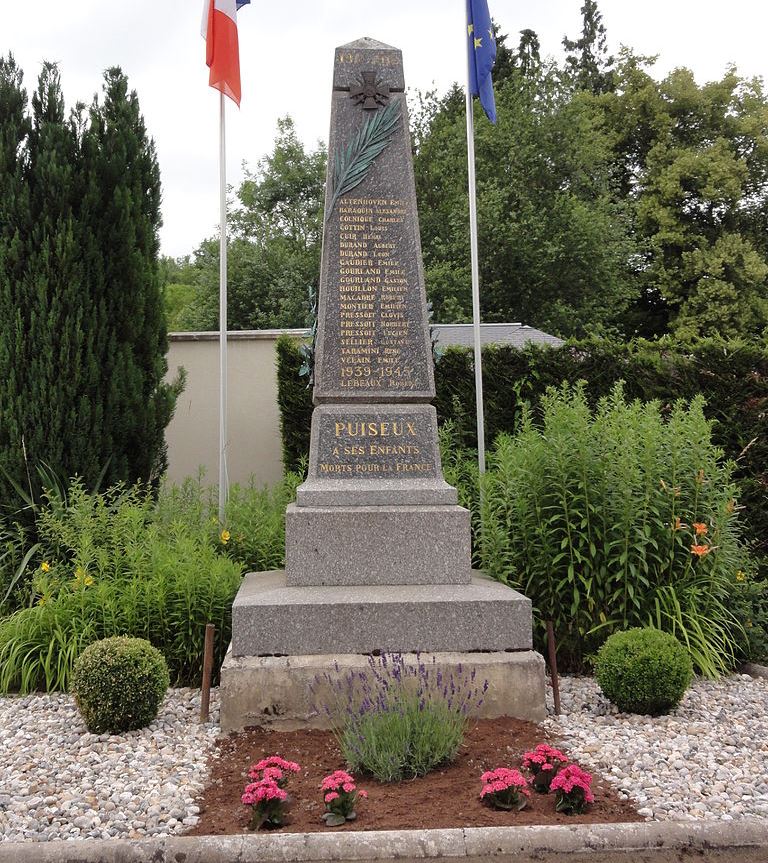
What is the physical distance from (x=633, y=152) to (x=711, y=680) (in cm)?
2270

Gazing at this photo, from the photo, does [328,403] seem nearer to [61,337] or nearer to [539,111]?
[61,337]

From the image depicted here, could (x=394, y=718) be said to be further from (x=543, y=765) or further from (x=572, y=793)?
(x=572, y=793)

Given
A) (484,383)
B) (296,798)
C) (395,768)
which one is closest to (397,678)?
(395,768)

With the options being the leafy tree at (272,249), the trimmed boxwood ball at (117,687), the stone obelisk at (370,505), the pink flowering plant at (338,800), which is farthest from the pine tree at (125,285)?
the leafy tree at (272,249)

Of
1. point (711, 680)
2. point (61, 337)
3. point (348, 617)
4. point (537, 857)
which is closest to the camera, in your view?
point (537, 857)

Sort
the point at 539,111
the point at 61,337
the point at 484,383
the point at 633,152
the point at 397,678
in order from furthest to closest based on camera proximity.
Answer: the point at 633,152 → the point at 539,111 → the point at 484,383 → the point at 61,337 → the point at 397,678

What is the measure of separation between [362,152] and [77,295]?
2.93 meters

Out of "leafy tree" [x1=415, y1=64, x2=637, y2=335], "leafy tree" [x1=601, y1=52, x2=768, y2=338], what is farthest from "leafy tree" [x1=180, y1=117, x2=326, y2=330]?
"leafy tree" [x1=601, y1=52, x2=768, y2=338]

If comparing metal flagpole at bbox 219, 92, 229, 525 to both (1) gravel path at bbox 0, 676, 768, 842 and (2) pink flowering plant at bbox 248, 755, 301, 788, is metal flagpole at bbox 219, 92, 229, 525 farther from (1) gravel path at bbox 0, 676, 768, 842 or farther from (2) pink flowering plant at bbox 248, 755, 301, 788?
(2) pink flowering plant at bbox 248, 755, 301, 788

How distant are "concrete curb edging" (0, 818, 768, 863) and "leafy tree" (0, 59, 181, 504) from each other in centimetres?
461

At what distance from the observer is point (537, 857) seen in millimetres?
2748

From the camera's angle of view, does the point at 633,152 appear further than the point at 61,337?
Yes

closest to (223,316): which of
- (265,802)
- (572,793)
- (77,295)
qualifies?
(77,295)

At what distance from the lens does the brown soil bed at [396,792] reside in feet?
9.88
